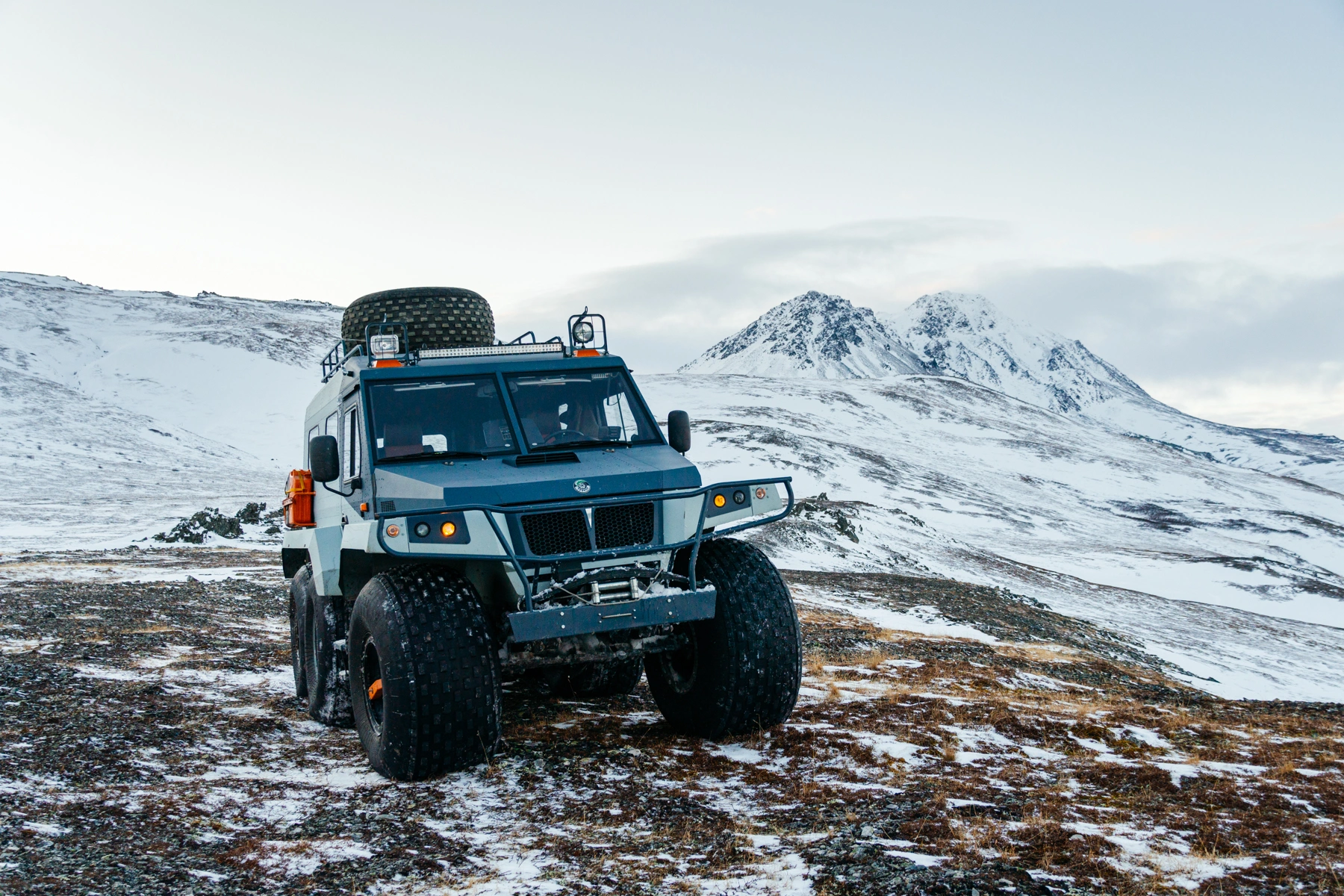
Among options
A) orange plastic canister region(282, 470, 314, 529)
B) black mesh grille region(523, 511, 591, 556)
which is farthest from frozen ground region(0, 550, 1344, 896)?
orange plastic canister region(282, 470, 314, 529)

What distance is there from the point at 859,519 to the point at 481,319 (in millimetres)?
26232

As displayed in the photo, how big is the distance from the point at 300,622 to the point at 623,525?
13.6 feet

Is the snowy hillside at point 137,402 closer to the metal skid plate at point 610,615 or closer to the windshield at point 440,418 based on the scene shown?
the windshield at point 440,418

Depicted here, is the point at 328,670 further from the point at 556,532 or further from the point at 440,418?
the point at 556,532

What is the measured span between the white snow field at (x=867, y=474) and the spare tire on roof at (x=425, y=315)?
17.2 meters

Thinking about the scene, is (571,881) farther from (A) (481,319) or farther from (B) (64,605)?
(B) (64,605)

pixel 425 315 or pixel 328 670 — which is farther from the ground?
pixel 425 315

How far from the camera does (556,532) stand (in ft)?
21.3

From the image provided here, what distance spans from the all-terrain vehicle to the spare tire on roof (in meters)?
1.04

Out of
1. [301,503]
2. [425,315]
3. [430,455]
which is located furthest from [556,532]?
[425,315]

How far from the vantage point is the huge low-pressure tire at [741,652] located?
6.95m

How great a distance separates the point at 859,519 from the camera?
1356 inches

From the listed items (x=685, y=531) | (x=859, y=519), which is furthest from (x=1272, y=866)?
(x=859, y=519)

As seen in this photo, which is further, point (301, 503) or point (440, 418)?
point (301, 503)
